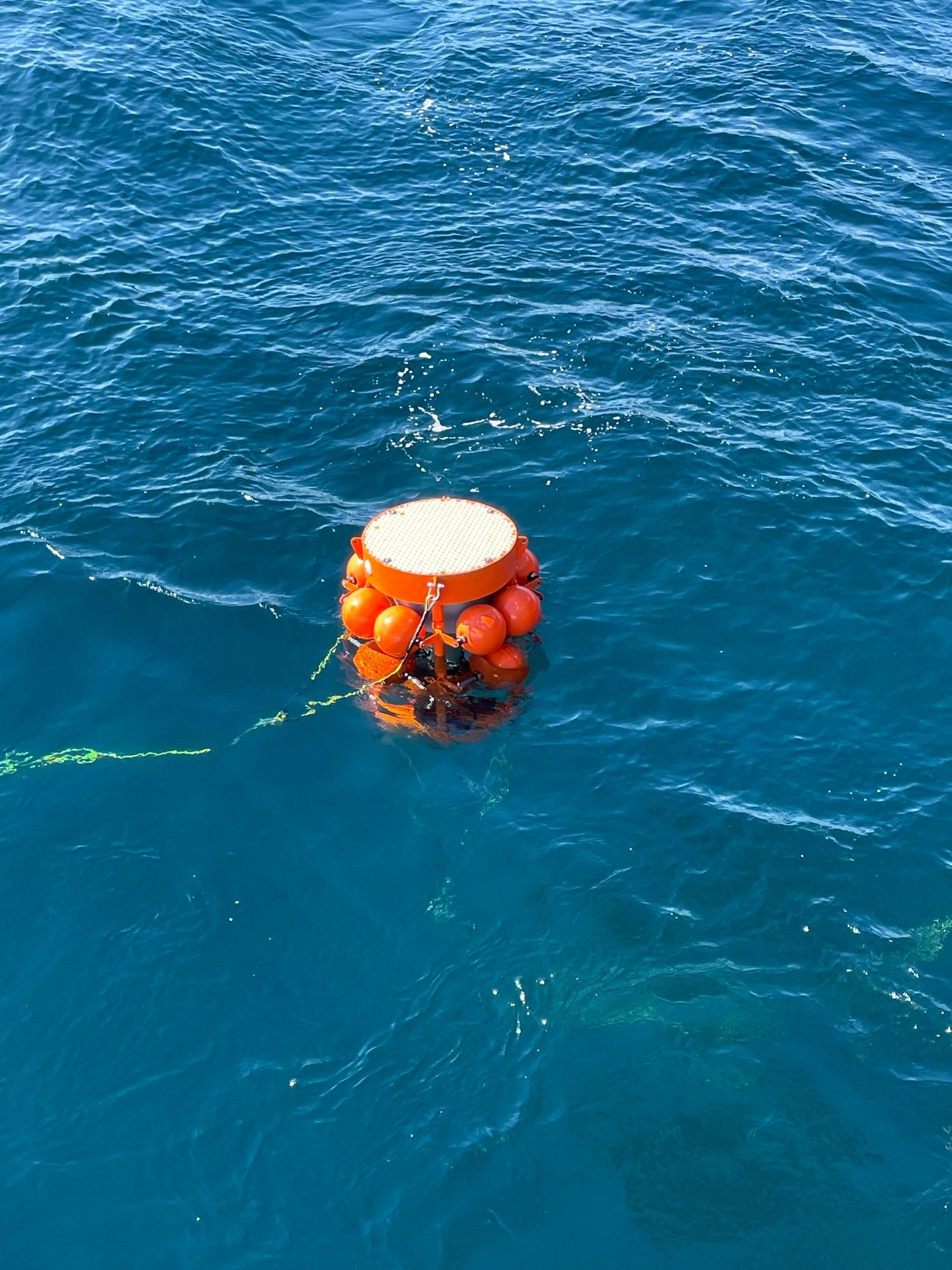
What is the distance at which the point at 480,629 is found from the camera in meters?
21.0

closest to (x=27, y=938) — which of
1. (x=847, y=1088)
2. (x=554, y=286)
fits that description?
(x=847, y=1088)

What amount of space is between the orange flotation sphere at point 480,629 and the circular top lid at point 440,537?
0.82m

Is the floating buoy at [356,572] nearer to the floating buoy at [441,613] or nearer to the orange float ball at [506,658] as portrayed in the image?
the floating buoy at [441,613]

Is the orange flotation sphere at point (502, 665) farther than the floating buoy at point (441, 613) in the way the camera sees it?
Yes

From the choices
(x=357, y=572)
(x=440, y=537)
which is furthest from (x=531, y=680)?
(x=357, y=572)

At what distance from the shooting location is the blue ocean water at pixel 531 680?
15727 mm

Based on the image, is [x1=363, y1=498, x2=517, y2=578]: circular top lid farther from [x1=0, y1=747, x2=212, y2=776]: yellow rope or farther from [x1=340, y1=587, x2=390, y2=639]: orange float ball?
[x1=0, y1=747, x2=212, y2=776]: yellow rope

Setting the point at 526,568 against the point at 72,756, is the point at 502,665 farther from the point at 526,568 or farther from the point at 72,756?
the point at 72,756

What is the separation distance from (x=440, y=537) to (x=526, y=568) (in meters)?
1.81

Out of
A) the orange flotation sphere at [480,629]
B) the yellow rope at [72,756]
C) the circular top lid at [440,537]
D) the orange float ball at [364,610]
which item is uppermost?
the circular top lid at [440,537]

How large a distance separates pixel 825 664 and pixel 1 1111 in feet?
52.4

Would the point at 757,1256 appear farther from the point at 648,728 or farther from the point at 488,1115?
the point at 648,728

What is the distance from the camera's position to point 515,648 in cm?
2203

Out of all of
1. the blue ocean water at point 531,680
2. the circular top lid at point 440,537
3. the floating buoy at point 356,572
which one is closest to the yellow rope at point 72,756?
the blue ocean water at point 531,680
